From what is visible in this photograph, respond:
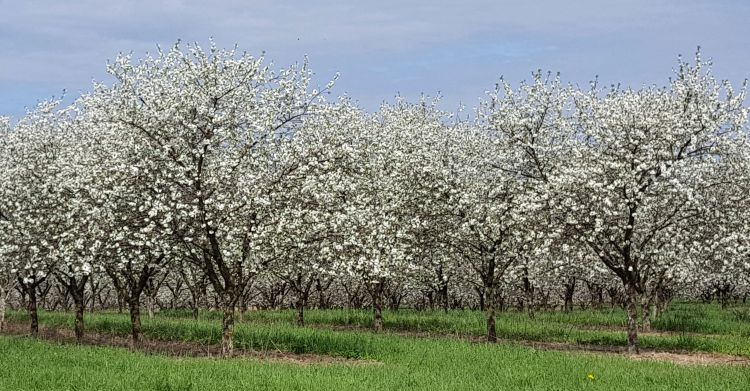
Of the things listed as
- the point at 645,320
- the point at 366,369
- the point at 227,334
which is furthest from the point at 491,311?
the point at 645,320

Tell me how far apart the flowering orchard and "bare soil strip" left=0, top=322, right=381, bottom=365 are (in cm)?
176

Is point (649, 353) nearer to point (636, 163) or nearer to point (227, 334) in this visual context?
point (636, 163)

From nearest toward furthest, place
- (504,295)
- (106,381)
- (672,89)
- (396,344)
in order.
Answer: (106,381), (396,344), (672,89), (504,295)

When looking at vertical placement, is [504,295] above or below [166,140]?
below

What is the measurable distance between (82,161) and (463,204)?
15740 millimetres

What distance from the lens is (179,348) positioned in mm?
32188

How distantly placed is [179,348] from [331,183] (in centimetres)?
1180

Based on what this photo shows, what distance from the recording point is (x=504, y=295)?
6681 cm

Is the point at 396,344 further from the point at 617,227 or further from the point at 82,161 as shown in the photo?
the point at 82,161

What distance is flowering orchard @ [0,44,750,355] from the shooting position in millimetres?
25328

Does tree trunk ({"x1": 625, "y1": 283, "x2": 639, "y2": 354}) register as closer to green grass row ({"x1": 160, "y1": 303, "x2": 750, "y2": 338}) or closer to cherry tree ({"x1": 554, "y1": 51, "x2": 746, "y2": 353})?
cherry tree ({"x1": 554, "y1": 51, "x2": 746, "y2": 353})

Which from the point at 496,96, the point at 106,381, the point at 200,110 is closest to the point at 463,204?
the point at 496,96

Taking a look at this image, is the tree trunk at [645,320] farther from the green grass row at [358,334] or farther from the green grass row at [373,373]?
the green grass row at [373,373]

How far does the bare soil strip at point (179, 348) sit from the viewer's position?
1051 inches
